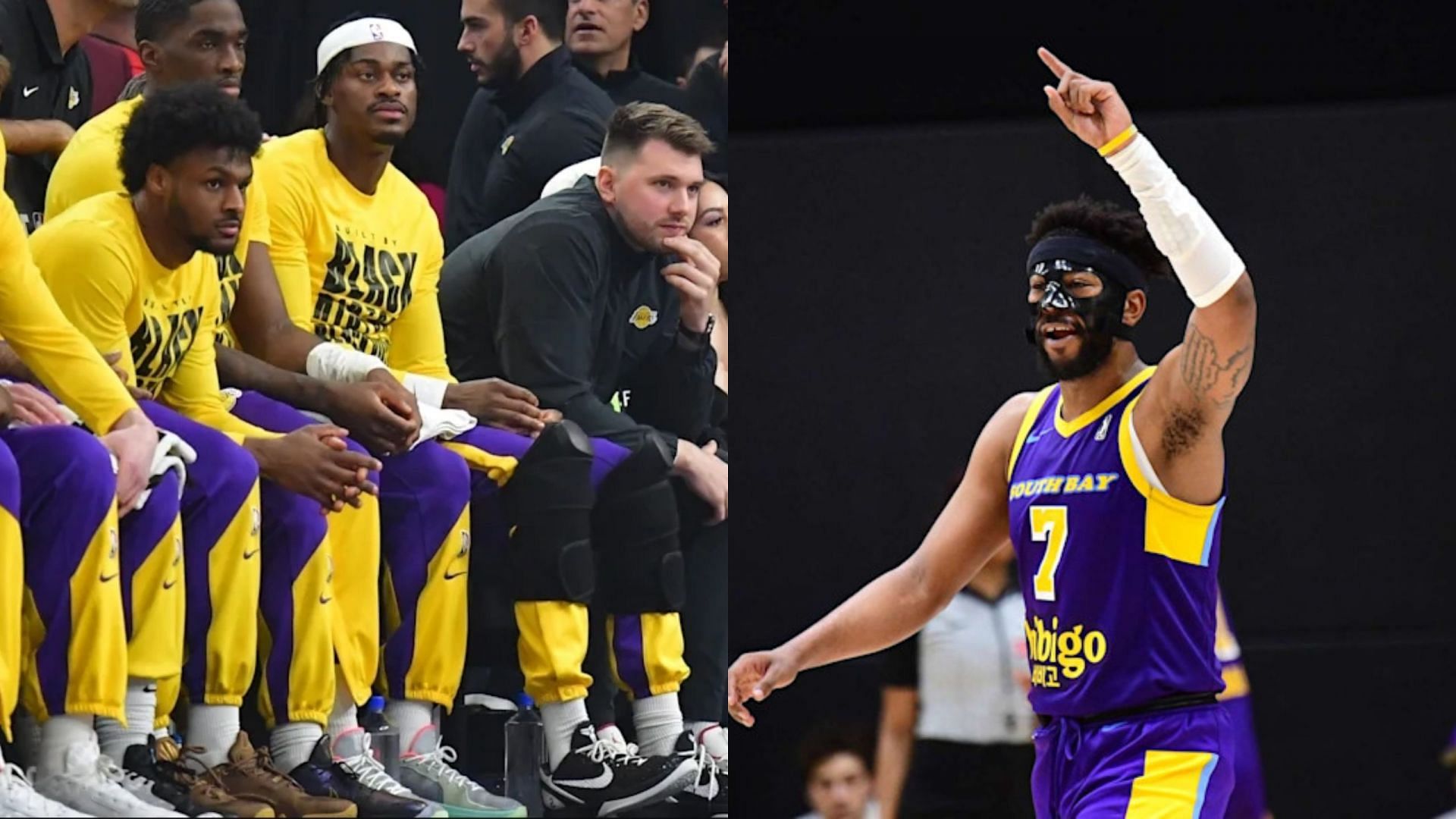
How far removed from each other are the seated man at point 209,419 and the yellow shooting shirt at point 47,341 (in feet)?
0.12

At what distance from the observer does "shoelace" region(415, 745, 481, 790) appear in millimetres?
4270

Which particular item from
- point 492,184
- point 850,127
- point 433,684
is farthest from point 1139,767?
point 850,127

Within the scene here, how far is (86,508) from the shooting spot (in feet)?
12.6

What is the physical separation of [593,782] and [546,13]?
163 cm

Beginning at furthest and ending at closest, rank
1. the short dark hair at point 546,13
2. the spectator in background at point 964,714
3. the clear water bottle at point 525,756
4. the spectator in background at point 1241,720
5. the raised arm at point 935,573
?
1. the spectator in background at point 964,714
2. the spectator in background at point 1241,720
3. the short dark hair at point 546,13
4. the clear water bottle at point 525,756
5. the raised arm at point 935,573

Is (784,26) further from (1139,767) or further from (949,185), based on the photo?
(1139,767)

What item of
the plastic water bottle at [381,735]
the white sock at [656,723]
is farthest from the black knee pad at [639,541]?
the plastic water bottle at [381,735]

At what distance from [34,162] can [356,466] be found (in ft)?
2.78

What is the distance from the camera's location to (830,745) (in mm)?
5289

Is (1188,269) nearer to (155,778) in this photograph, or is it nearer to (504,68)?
(504,68)

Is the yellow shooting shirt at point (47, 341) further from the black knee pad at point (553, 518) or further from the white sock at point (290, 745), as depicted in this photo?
the black knee pad at point (553, 518)

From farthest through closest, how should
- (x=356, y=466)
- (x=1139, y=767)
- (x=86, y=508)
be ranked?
(x=356, y=466), (x=86, y=508), (x=1139, y=767)

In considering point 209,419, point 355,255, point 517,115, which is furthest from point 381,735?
point 517,115

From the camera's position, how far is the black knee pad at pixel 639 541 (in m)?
4.46
